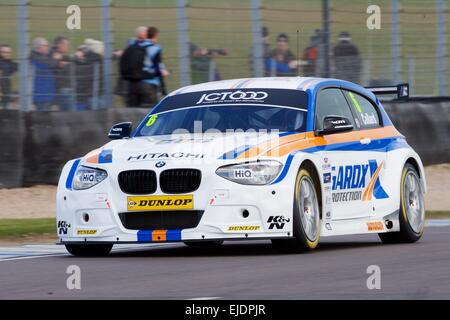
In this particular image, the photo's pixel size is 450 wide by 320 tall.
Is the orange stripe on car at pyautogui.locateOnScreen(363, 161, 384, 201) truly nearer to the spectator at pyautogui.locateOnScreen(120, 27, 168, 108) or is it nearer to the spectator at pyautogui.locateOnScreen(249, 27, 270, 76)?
the spectator at pyautogui.locateOnScreen(120, 27, 168, 108)

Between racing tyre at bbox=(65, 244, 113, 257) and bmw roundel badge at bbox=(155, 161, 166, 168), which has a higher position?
bmw roundel badge at bbox=(155, 161, 166, 168)

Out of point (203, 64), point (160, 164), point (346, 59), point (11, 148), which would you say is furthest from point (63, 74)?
point (160, 164)

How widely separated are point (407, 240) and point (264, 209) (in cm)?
246

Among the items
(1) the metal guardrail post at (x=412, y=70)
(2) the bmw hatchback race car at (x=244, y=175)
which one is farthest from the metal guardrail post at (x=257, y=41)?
(2) the bmw hatchback race car at (x=244, y=175)

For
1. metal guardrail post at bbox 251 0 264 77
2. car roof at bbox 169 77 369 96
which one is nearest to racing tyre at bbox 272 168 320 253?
car roof at bbox 169 77 369 96

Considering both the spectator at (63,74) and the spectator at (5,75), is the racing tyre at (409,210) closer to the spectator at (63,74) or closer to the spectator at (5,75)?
the spectator at (63,74)

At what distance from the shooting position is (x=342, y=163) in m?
11.9

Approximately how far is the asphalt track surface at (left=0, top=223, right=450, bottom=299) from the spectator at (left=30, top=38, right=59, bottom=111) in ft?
16.9

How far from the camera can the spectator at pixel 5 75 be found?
1722 cm

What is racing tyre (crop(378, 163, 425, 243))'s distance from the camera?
1260 centimetres

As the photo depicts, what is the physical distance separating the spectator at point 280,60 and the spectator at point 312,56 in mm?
322

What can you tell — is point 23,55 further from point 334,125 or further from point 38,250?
point 334,125

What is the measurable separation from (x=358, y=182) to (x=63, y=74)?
6506 mm

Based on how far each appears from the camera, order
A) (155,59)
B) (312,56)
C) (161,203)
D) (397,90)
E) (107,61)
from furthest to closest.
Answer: (312,56), (155,59), (107,61), (397,90), (161,203)
